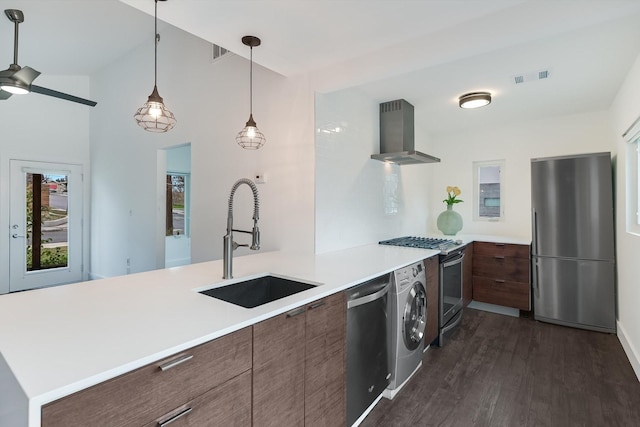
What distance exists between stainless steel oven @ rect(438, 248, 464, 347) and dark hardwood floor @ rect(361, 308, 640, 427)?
15 centimetres

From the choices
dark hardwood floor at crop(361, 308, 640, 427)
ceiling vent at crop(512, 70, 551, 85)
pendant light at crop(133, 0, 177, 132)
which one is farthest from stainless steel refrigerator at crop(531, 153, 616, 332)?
pendant light at crop(133, 0, 177, 132)

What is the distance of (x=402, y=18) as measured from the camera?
187 cm

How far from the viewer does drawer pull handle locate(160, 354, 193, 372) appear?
0.88 meters

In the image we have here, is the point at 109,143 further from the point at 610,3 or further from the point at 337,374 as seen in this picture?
the point at 610,3

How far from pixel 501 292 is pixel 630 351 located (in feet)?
3.80

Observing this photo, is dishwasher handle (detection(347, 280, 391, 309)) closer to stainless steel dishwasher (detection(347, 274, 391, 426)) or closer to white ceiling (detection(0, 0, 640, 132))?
stainless steel dishwasher (detection(347, 274, 391, 426))

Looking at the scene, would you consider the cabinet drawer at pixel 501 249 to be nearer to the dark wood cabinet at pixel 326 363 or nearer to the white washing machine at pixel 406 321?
the white washing machine at pixel 406 321

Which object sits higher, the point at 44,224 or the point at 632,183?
the point at 632,183

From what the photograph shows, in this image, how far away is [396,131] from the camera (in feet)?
10.9

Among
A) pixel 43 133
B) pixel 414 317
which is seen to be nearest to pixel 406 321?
pixel 414 317

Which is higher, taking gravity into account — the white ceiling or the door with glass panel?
the white ceiling

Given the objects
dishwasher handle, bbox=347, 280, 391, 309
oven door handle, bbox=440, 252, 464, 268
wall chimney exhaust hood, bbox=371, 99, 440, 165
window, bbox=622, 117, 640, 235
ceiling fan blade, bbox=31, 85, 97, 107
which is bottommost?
dishwasher handle, bbox=347, 280, 391, 309

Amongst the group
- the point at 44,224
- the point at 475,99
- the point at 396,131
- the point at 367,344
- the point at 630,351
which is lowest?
the point at 630,351

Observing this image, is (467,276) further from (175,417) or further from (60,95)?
(60,95)
